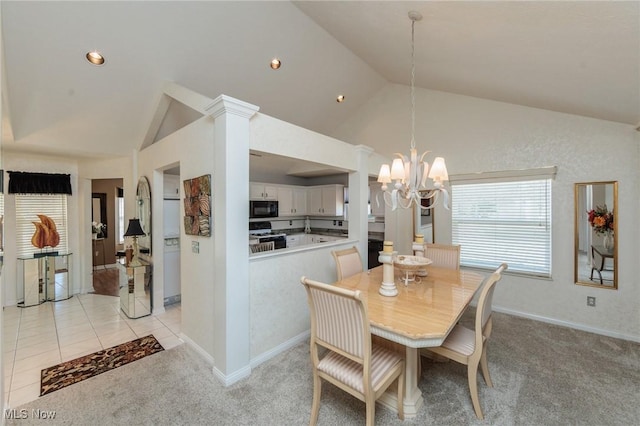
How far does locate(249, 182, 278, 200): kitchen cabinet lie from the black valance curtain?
2959mm

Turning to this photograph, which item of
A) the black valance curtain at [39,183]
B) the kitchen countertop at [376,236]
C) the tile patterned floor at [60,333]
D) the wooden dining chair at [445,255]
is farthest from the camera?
the kitchen countertop at [376,236]

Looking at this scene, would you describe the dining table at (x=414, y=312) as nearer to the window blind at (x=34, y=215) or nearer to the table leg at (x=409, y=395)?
the table leg at (x=409, y=395)

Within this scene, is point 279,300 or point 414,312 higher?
point 414,312

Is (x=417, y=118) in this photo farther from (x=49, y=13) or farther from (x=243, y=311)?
(x=49, y=13)

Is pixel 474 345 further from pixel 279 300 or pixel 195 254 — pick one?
pixel 195 254

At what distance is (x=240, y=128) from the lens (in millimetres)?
2252

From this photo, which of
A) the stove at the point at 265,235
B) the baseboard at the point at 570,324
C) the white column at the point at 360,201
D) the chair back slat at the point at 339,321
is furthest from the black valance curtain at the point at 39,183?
the baseboard at the point at 570,324

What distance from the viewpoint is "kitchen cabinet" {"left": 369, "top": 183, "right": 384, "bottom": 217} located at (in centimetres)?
513

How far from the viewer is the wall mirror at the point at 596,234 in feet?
9.76

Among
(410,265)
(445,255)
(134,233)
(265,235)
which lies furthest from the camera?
(265,235)

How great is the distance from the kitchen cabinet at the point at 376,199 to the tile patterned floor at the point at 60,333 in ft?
12.4

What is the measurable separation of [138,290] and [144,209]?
109 centimetres

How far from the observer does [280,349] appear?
8.78ft

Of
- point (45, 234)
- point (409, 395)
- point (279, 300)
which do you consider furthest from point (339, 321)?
point (45, 234)
